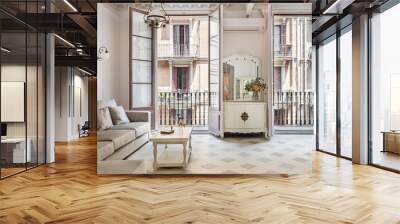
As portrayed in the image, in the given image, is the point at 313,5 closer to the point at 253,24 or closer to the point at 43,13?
the point at 253,24

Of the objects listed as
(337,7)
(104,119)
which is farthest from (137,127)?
(337,7)

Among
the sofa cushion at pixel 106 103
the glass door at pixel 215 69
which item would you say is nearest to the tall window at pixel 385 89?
the glass door at pixel 215 69

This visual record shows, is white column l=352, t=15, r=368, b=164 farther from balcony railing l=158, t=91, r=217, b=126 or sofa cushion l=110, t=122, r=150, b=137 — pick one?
sofa cushion l=110, t=122, r=150, b=137

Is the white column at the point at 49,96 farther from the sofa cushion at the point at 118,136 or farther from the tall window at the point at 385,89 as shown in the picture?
the tall window at the point at 385,89

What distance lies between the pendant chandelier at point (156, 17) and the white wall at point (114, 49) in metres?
0.31

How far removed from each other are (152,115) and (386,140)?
3.80 m

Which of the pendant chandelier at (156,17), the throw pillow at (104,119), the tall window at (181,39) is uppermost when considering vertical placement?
the pendant chandelier at (156,17)

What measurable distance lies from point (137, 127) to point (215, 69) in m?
1.45

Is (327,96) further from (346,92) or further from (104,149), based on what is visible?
(104,149)

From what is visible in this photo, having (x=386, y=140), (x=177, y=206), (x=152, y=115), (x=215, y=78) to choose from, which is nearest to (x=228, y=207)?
(x=177, y=206)

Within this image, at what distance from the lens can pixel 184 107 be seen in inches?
185

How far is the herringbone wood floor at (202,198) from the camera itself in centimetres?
298

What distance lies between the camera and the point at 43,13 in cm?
524

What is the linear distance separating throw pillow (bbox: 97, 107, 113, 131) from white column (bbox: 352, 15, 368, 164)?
4086 mm
